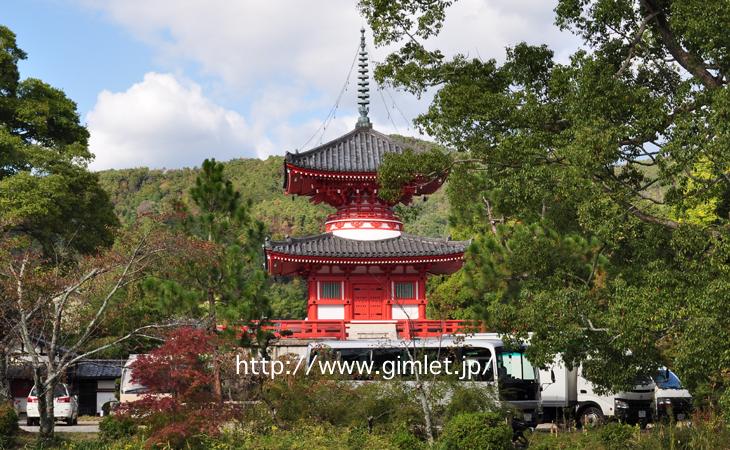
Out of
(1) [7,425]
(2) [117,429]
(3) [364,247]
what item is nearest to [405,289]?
(3) [364,247]

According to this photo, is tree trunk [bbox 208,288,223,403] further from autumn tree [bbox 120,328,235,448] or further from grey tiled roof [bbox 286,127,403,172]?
grey tiled roof [bbox 286,127,403,172]

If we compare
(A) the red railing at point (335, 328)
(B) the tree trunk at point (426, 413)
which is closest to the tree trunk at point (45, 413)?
(B) the tree trunk at point (426, 413)

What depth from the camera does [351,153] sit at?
1102 inches

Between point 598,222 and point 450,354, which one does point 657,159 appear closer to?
point 598,222

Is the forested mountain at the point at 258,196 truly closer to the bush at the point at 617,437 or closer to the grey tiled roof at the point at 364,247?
the grey tiled roof at the point at 364,247

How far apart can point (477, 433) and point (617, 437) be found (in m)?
2.78

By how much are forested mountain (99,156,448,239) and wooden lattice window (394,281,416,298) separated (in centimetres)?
4011

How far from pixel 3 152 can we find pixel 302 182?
11.9 meters

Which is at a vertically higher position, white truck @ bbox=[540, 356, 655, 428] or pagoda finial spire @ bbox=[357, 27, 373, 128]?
pagoda finial spire @ bbox=[357, 27, 373, 128]

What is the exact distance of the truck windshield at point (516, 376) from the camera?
2145 cm

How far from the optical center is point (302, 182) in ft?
90.2

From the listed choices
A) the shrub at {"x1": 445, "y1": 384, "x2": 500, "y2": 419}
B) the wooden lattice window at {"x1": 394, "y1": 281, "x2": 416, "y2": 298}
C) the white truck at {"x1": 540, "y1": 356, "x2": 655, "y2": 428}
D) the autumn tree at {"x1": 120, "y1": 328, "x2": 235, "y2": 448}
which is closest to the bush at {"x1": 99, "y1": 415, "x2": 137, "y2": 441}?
the autumn tree at {"x1": 120, "y1": 328, "x2": 235, "y2": 448}

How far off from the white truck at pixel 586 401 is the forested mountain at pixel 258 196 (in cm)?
4540

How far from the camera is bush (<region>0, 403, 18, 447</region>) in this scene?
1680 cm
